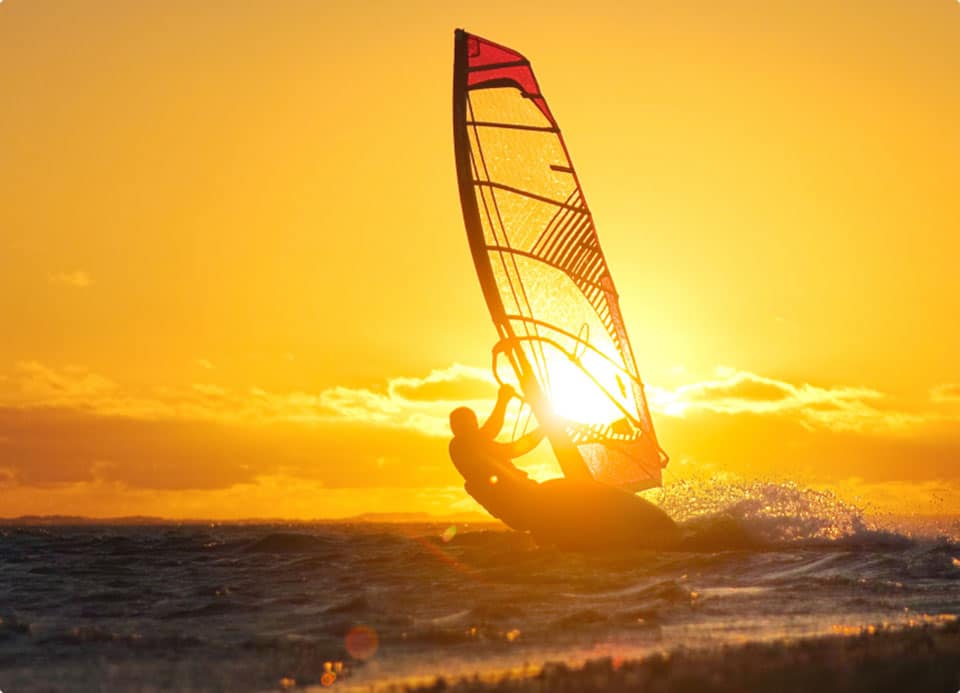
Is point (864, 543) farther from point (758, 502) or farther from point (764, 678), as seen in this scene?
point (764, 678)

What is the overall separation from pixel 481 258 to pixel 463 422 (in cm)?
Answer: 284

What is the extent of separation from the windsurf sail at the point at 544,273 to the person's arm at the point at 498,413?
10.4 inches

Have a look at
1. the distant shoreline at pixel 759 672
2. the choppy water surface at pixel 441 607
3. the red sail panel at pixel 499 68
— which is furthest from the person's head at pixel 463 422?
the distant shoreline at pixel 759 672

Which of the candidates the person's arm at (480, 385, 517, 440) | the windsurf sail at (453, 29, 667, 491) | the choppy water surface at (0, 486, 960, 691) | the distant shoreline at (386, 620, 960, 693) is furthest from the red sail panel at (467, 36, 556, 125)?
the distant shoreline at (386, 620, 960, 693)

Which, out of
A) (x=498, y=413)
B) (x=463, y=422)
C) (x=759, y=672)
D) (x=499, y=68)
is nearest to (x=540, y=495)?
(x=498, y=413)

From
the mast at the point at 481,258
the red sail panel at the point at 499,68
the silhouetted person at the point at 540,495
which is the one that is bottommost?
the silhouetted person at the point at 540,495

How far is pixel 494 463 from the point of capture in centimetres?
1916

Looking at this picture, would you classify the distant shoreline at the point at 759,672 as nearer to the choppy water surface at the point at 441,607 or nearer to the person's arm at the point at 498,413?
the choppy water surface at the point at 441,607

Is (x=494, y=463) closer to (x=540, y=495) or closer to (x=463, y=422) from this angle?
(x=463, y=422)

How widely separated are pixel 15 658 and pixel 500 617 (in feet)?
16.6

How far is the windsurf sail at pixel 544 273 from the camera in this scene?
63.7ft

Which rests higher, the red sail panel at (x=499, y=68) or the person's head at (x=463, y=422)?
the red sail panel at (x=499, y=68)

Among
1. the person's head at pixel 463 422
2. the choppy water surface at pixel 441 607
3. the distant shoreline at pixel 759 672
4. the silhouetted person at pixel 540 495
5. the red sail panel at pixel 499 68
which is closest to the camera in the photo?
the distant shoreline at pixel 759 672

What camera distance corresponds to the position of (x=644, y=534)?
20.1 metres
